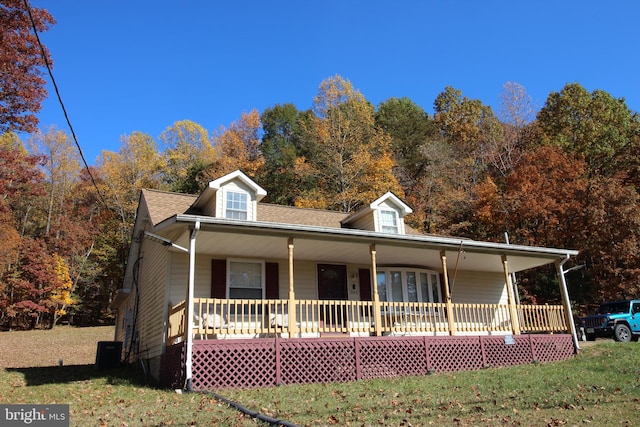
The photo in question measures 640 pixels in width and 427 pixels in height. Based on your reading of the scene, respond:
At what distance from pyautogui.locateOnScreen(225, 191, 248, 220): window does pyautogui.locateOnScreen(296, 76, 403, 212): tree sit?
47.3ft

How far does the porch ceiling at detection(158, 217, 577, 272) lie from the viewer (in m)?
12.0

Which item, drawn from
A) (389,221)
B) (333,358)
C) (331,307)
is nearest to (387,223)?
(389,221)

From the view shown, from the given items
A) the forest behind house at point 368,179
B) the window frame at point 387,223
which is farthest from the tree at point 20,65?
the window frame at point 387,223

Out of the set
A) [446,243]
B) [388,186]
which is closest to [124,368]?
[446,243]

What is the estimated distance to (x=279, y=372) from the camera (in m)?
10.6

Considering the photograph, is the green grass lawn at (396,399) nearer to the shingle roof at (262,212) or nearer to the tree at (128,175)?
the shingle roof at (262,212)

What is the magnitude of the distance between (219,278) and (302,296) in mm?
2704

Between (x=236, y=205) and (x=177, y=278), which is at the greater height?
(x=236, y=205)

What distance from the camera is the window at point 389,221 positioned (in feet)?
54.0

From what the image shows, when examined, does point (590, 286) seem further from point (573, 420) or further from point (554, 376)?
point (573, 420)

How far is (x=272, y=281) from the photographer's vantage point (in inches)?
560

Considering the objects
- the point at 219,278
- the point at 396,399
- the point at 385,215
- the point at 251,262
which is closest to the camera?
the point at 396,399

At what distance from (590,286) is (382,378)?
68.0ft

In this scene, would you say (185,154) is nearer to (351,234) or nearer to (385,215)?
(385,215)
